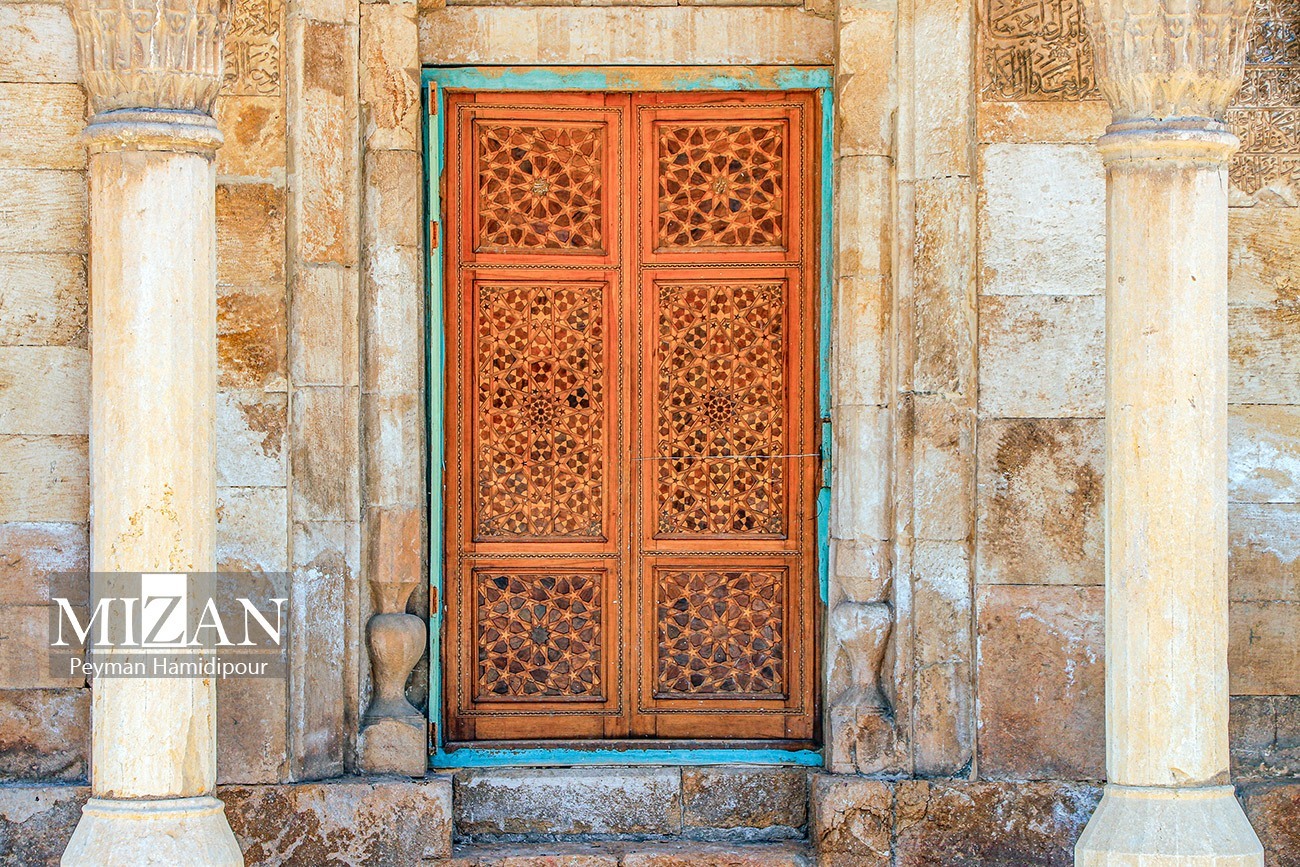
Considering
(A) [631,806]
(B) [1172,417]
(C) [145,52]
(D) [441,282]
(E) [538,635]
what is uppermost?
(C) [145,52]

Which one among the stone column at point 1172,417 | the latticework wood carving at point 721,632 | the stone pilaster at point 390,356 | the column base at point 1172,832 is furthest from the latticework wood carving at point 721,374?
the column base at point 1172,832

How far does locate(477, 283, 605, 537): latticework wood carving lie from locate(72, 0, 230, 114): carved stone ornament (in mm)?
1583

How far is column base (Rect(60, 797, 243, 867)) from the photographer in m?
4.21

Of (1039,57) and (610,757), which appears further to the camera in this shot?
(610,757)

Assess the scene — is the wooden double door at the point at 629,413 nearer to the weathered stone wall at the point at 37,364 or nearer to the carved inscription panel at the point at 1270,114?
the weathered stone wall at the point at 37,364

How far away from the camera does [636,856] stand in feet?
17.7

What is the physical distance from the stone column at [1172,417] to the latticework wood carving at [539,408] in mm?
1990

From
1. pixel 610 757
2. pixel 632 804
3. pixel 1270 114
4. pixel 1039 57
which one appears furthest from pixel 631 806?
pixel 1270 114

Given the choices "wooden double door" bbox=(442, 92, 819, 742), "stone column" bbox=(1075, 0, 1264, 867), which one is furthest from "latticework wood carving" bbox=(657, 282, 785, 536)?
"stone column" bbox=(1075, 0, 1264, 867)

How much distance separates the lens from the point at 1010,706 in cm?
536

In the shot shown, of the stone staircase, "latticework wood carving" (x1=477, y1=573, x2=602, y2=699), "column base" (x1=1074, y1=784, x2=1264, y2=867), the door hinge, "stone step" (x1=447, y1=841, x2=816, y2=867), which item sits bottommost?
"stone step" (x1=447, y1=841, x2=816, y2=867)

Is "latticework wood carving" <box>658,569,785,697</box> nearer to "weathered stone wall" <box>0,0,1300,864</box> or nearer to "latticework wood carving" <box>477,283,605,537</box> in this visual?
"weathered stone wall" <box>0,0,1300,864</box>

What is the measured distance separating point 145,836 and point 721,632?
86.7 inches

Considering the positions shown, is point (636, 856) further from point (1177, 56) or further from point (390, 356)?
point (1177, 56)
